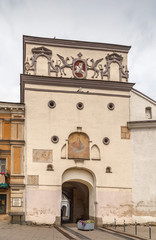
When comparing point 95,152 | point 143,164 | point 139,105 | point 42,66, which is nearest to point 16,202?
point 95,152

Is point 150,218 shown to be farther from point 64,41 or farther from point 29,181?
point 64,41

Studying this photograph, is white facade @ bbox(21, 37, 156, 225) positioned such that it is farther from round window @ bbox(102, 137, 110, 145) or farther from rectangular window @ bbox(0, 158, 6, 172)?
rectangular window @ bbox(0, 158, 6, 172)

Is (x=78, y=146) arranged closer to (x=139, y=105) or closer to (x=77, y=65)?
(x=139, y=105)

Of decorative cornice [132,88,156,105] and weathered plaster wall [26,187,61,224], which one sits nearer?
weathered plaster wall [26,187,61,224]

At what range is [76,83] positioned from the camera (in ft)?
94.2

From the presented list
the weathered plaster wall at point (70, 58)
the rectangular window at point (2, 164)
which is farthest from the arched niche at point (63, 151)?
the weathered plaster wall at point (70, 58)

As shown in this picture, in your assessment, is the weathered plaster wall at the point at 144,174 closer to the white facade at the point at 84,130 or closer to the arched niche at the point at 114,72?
the white facade at the point at 84,130

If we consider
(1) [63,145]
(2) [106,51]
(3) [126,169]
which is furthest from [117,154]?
→ (2) [106,51]

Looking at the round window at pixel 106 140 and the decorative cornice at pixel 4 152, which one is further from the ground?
the round window at pixel 106 140

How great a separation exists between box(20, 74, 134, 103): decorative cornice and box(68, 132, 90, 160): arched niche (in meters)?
3.83

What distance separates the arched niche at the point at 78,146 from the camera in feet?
90.8

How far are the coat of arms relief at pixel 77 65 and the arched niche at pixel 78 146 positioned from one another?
4678 mm

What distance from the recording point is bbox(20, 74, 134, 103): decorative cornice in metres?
28.0

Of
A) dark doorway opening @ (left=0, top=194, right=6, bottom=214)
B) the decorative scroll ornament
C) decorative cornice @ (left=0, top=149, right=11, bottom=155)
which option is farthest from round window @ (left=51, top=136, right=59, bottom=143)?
dark doorway opening @ (left=0, top=194, right=6, bottom=214)
